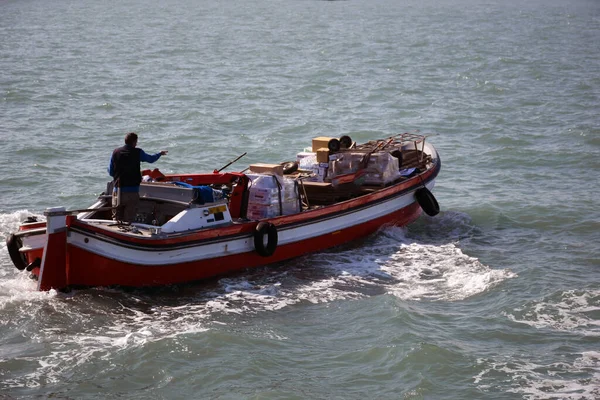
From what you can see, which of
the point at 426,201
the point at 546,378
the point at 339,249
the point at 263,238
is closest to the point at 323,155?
the point at 339,249

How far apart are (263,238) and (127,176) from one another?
258 centimetres

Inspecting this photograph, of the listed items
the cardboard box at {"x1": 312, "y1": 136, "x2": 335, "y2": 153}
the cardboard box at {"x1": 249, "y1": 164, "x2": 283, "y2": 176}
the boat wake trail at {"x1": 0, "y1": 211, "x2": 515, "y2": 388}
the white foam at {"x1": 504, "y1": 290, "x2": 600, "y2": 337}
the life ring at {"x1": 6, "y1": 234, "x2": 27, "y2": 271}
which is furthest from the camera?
the cardboard box at {"x1": 312, "y1": 136, "x2": 335, "y2": 153}

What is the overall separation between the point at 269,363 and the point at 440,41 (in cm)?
4637

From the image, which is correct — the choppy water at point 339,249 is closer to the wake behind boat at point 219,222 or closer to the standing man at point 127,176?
the wake behind boat at point 219,222

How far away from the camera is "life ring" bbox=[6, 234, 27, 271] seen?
1523cm

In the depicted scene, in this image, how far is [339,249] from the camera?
1811 cm

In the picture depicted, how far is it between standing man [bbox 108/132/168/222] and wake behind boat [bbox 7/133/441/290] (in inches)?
10.0

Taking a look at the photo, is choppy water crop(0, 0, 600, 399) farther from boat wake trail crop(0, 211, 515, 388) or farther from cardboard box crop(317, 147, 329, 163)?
cardboard box crop(317, 147, 329, 163)

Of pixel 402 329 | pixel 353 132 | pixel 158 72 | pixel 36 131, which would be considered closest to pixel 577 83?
pixel 353 132

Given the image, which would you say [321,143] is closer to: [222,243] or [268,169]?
[268,169]

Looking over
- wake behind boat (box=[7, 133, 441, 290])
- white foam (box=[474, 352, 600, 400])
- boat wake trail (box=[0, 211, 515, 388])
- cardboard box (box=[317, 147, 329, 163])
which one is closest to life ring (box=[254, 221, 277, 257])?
wake behind boat (box=[7, 133, 441, 290])

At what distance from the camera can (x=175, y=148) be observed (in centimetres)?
2802

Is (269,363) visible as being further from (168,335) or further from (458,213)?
(458,213)

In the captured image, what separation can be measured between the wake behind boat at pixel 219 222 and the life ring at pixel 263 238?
2 centimetres
